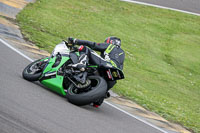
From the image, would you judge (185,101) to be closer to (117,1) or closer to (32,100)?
(32,100)

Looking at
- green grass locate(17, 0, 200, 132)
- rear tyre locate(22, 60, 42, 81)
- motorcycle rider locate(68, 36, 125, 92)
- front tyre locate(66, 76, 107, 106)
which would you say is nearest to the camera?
front tyre locate(66, 76, 107, 106)

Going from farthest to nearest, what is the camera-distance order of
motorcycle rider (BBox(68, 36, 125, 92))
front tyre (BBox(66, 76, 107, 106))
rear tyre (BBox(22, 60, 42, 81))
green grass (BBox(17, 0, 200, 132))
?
green grass (BBox(17, 0, 200, 132)) < rear tyre (BBox(22, 60, 42, 81)) < motorcycle rider (BBox(68, 36, 125, 92)) < front tyre (BBox(66, 76, 107, 106))

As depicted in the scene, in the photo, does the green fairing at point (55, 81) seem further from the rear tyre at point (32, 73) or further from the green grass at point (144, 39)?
the green grass at point (144, 39)

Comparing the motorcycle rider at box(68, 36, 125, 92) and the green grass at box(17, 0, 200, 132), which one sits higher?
the motorcycle rider at box(68, 36, 125, 92)

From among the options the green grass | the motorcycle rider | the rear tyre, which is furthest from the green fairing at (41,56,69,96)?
the green grass

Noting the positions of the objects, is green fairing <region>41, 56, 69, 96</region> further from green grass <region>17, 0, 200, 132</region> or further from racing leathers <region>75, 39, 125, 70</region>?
green grass <region>17, 0, 200, 132</region>

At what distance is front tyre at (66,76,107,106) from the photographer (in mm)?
6633

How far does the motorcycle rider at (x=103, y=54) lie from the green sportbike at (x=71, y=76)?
0.10 m

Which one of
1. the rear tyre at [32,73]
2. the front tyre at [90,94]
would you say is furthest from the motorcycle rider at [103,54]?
the rear tyre at [32,73]

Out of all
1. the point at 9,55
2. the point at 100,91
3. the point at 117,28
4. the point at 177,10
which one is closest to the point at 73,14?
the point at 117,28

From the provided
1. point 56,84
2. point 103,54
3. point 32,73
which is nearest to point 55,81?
point 56,84

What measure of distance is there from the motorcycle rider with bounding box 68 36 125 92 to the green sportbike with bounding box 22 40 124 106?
Result: 4.0 inches

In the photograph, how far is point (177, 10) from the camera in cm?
2117

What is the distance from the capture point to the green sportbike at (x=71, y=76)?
22.1 feet
